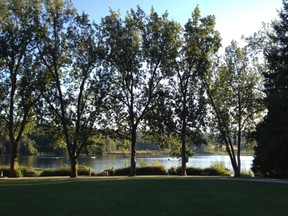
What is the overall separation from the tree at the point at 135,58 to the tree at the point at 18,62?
7.06 meters

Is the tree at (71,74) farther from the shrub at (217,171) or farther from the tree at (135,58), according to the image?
the shrub at (217,171)

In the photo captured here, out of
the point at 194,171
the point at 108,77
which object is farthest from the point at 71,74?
the point at 194,171

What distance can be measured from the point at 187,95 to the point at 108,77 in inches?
308

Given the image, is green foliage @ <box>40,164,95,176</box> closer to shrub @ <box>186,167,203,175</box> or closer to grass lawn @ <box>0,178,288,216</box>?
shrub @ <box>186,167,203,175</box>

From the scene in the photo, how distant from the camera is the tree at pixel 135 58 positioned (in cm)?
3484

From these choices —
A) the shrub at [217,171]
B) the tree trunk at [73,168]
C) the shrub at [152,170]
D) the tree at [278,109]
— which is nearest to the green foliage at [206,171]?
the shrub at [217,171]

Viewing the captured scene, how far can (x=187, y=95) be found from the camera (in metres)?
36.1

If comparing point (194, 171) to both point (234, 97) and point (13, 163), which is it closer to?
point (234, 97)

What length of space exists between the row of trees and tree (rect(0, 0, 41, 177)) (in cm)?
9

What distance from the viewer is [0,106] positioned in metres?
35.2

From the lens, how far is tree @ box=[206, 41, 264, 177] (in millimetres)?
36938

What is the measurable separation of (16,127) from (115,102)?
34.2 ft

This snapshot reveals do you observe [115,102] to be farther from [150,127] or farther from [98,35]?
[98,35]

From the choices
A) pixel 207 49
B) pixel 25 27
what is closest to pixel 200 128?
pixel 207 49
